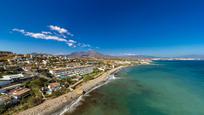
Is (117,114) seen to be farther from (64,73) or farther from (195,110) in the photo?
(64,73)

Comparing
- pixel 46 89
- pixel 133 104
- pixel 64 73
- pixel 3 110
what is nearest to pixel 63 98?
pixel 46 89

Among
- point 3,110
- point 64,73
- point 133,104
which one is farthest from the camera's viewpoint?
point 64,73

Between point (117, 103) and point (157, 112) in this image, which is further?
point (117, 103)

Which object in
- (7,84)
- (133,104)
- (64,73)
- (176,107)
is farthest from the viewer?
(64,73)

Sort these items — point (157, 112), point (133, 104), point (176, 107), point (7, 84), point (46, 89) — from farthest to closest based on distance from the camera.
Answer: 1. point (7, 84)
2. point (46, 89)
3. point (133, 104)
4. point (176, 107)
5. point (157, 112)

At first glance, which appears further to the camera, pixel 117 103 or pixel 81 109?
pixel 117 103

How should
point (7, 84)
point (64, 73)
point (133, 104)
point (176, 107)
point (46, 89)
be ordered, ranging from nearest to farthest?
point (176, 107)
point (133, 104)
point (46, 89)
point (7, 84)
point (64, 73)

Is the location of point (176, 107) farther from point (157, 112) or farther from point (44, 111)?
point (44, 111)

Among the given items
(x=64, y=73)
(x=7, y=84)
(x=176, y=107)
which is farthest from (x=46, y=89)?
(x=176, y=107)
